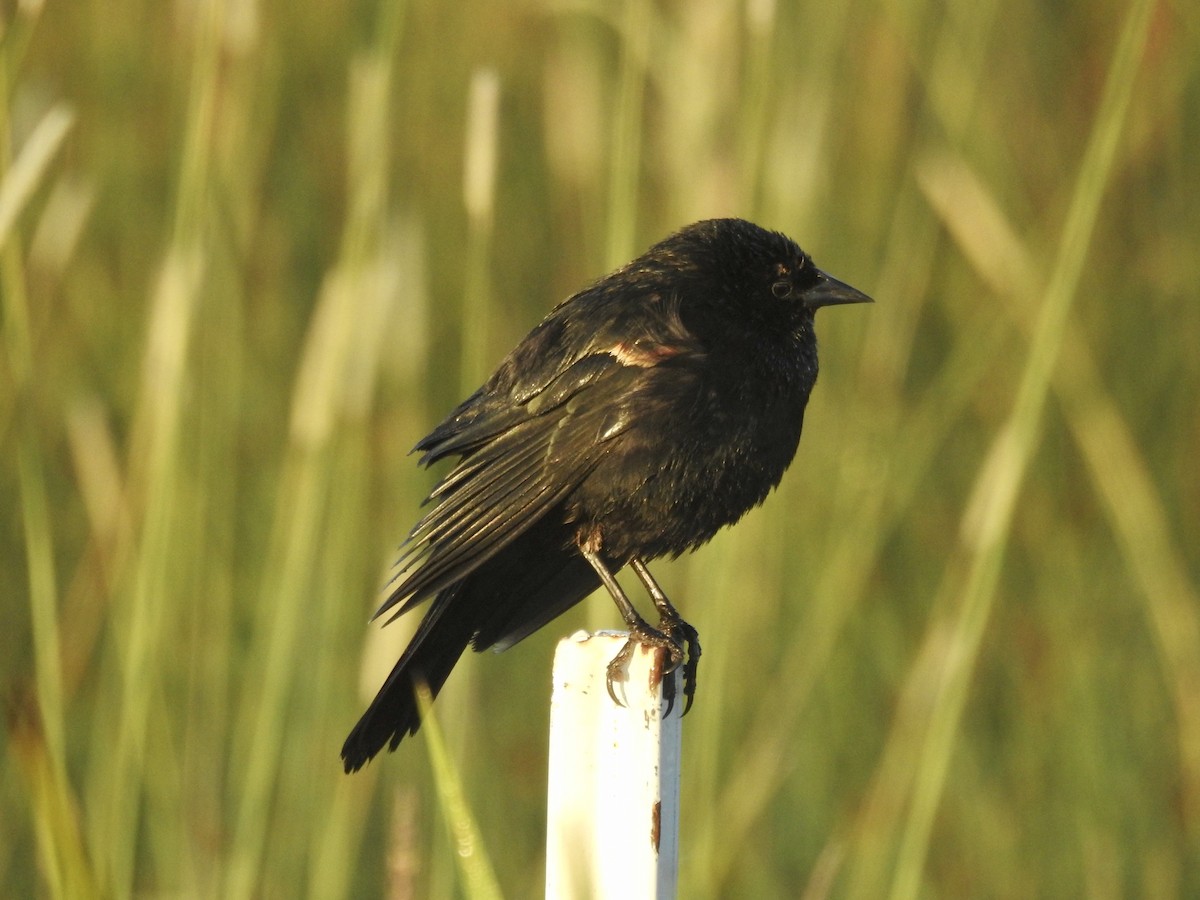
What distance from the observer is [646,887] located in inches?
65.8

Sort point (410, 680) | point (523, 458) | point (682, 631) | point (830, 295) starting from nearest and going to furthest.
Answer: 1. point (410, 680)
2. point (523, 458)
3. point (682, 631)
4. point (830, 295)

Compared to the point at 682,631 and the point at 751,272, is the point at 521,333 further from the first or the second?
the point at 682,631

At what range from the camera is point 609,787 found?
1740 mm

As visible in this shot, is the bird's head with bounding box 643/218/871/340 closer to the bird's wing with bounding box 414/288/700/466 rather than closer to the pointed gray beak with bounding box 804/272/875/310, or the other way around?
the pointed gray beak with bounding box 804/272/875/310

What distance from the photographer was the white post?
1.69 metres

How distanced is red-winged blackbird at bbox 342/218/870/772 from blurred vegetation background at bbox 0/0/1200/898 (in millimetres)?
136

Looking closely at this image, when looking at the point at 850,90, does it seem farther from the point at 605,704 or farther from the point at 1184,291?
the point at 605,704

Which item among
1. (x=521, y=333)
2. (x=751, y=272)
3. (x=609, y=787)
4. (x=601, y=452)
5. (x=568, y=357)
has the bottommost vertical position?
(x=609, y=787)

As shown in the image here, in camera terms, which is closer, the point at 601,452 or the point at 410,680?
the point at 410,680

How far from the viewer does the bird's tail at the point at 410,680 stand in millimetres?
2316

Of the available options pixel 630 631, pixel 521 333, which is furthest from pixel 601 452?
pixel 521 333

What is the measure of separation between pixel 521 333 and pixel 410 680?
195cm

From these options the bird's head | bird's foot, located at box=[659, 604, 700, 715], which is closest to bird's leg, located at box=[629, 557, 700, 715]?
bird's foot, located at box=[659, 604, 700, 715]

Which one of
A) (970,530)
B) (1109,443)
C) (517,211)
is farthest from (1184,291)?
(517,211)
